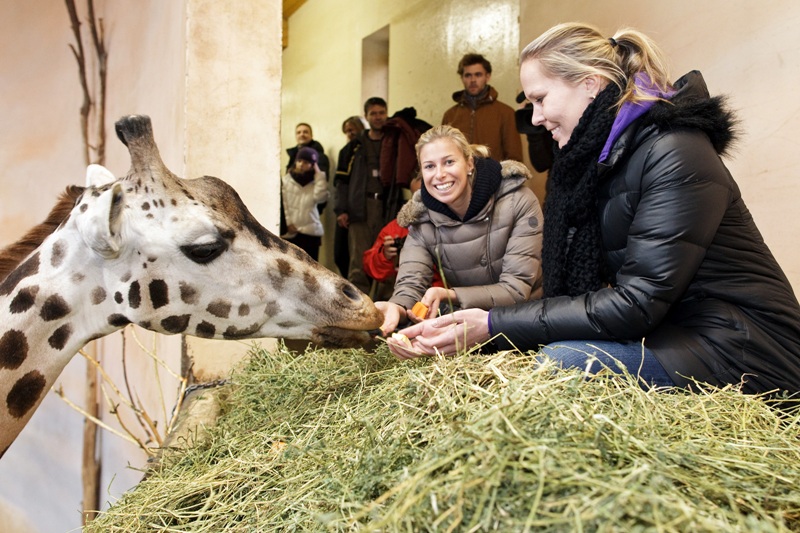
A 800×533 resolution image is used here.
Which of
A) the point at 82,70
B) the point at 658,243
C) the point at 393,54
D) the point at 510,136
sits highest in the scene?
the point at 393,54

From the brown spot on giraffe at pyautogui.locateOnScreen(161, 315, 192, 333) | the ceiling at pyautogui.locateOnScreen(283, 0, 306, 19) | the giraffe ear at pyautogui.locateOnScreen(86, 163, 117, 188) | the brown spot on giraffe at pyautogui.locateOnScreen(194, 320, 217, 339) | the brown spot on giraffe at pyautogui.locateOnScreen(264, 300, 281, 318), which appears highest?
the ceiling at pyautogui.locateOnScreen(283, 0, 306, 19)

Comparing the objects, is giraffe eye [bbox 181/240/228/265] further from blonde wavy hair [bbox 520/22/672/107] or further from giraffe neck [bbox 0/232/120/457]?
blonde wavy hair [bbox 520/22/672/107]

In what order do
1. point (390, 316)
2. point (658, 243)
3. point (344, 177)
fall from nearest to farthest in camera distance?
point (658, 243)
point (390, 316)
point (344, 177)

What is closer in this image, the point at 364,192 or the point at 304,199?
the point at 364,192

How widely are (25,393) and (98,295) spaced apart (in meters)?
0.35

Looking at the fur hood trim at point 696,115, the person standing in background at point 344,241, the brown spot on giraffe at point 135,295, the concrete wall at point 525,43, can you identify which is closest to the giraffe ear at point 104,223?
the brown spot on giraffe at point 135,295

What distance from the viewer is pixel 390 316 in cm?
229

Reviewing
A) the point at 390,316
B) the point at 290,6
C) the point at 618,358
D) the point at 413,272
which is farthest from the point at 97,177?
the point at 290,6

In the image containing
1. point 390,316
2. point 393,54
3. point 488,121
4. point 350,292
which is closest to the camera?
point 350,292

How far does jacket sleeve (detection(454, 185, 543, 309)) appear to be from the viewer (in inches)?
106

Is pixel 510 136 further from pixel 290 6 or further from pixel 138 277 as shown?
pixel 290 6

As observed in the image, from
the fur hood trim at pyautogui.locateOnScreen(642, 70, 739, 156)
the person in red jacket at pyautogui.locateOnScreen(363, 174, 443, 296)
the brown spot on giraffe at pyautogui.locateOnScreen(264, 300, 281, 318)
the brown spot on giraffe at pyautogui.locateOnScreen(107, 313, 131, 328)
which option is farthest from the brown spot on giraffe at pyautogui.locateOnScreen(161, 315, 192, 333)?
the person in red jacket at pyautogui.locateOnScreen(363, 174, 443, 296)

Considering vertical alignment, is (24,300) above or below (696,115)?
below

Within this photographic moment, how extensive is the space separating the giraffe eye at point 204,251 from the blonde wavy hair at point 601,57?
1.20 m
